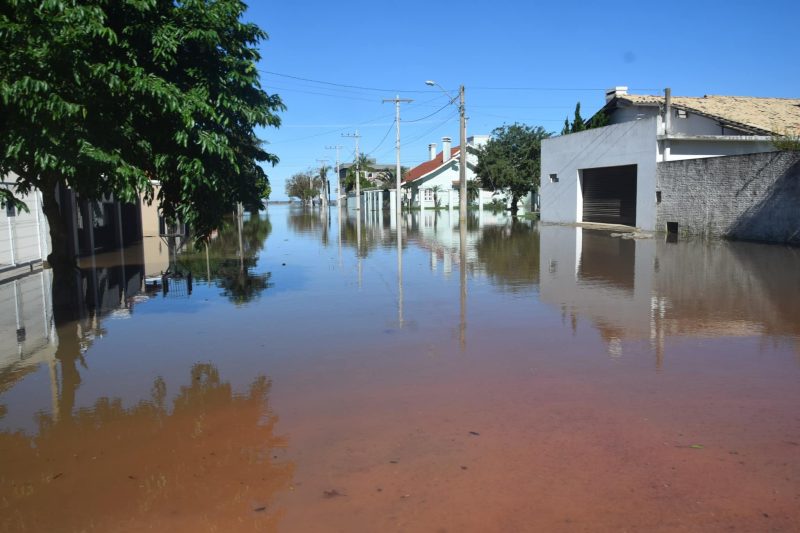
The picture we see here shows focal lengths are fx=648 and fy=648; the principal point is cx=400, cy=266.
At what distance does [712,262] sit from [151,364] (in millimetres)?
14087

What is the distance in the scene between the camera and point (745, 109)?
109 ft

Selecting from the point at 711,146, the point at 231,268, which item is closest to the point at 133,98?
the point at 231,268

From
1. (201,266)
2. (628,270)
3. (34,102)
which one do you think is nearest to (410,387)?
(34,102)

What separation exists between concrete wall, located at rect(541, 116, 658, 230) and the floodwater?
1647cm

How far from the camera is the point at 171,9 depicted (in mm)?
8188

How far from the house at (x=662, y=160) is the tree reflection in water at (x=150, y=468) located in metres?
21.1

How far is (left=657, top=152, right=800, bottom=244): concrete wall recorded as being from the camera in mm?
20625

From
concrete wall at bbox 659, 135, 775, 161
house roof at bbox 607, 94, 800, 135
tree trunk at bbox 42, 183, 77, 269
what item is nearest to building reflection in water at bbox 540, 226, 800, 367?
concrete wall at bbox 659, 135, 775, 161

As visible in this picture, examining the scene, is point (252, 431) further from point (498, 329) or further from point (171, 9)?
point (171, 9)

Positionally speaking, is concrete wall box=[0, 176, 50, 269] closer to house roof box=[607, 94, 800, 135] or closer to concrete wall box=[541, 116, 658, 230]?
concrete wall box=[541, 116, 658, 230]

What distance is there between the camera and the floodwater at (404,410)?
398 cm

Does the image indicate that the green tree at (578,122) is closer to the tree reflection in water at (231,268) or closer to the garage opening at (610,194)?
the garage opening at (610,194)

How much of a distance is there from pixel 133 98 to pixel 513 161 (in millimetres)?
44636

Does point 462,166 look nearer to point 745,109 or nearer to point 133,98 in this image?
point 745,109
